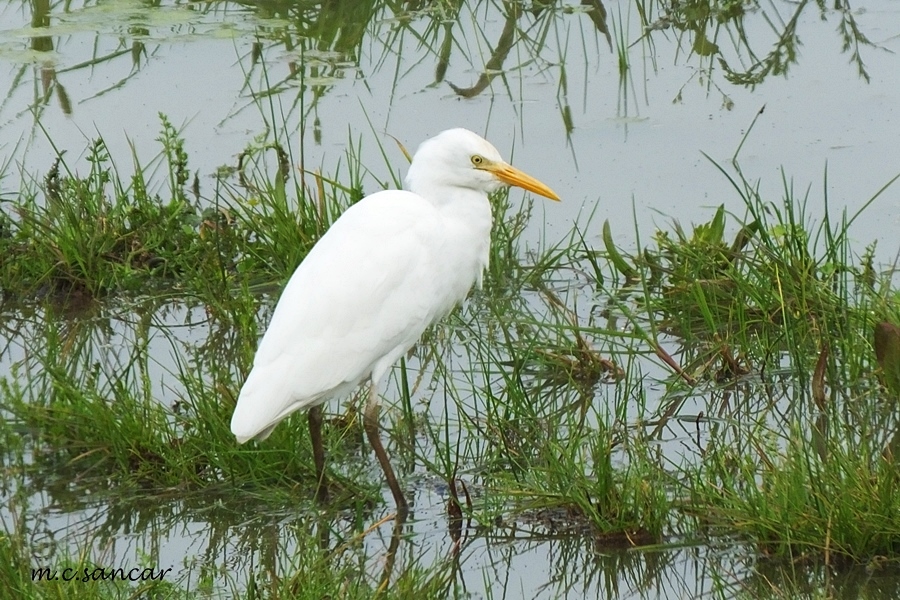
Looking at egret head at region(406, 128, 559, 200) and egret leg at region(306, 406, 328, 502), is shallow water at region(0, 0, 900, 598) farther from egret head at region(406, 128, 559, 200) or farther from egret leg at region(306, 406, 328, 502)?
egret head at region(406, 128, 559, 200)

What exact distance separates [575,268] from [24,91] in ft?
10.8

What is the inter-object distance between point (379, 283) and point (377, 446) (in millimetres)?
450

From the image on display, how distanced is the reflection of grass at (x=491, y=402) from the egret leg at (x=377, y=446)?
7cm

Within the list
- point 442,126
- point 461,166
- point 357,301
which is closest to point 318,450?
point 357,301

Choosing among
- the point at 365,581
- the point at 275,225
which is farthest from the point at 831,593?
the point at 275,225

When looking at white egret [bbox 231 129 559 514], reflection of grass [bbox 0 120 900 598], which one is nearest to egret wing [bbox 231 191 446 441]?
white egret [bbox 231 129 559 514]

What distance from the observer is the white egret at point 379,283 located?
398cm

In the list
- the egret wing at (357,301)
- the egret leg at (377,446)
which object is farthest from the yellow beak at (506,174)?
the egret leg at (377,446)

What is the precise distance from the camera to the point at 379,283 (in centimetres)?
411

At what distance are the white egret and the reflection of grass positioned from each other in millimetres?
166

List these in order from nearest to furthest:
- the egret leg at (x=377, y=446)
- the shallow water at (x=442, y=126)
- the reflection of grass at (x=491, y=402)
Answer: the reflection of grass at (x=491, y=402) → the shallow water at (x=442, y=126) → the egret leg at (x=377, y=446)

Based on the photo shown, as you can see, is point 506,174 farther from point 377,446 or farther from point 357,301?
point 377,446

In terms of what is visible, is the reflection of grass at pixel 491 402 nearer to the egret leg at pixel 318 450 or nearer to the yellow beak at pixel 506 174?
the egret leg at pixel 318 450

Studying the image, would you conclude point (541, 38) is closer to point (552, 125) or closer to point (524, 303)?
point (552, 125)
